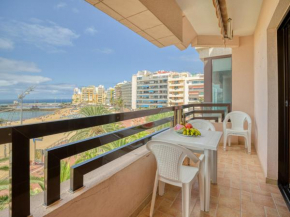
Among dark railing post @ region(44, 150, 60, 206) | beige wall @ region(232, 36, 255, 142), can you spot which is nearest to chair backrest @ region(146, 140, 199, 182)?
dark railing post @ region(44, 150, 60, 206)

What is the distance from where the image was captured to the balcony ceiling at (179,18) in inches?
73.6

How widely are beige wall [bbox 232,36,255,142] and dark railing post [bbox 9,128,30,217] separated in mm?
4257

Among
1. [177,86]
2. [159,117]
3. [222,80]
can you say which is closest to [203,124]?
[159,117]

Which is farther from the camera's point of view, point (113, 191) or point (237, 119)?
point (237, 119)

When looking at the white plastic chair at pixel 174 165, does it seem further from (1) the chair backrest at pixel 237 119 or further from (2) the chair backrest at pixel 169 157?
(1) the chair backrest at pixel 237 119

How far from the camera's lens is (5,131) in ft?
2.37

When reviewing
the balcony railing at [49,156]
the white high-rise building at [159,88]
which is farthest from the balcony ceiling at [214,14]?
the white high-rise building at [159,88]

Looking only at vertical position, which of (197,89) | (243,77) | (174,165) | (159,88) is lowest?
(174,165)

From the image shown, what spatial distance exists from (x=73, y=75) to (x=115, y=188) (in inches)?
532

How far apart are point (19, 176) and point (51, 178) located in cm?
18

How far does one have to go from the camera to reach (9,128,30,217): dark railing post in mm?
742

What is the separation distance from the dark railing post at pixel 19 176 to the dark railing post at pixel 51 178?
0.32 ft

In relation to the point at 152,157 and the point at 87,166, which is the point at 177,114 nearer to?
the point at 152,157

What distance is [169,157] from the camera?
133 cm
